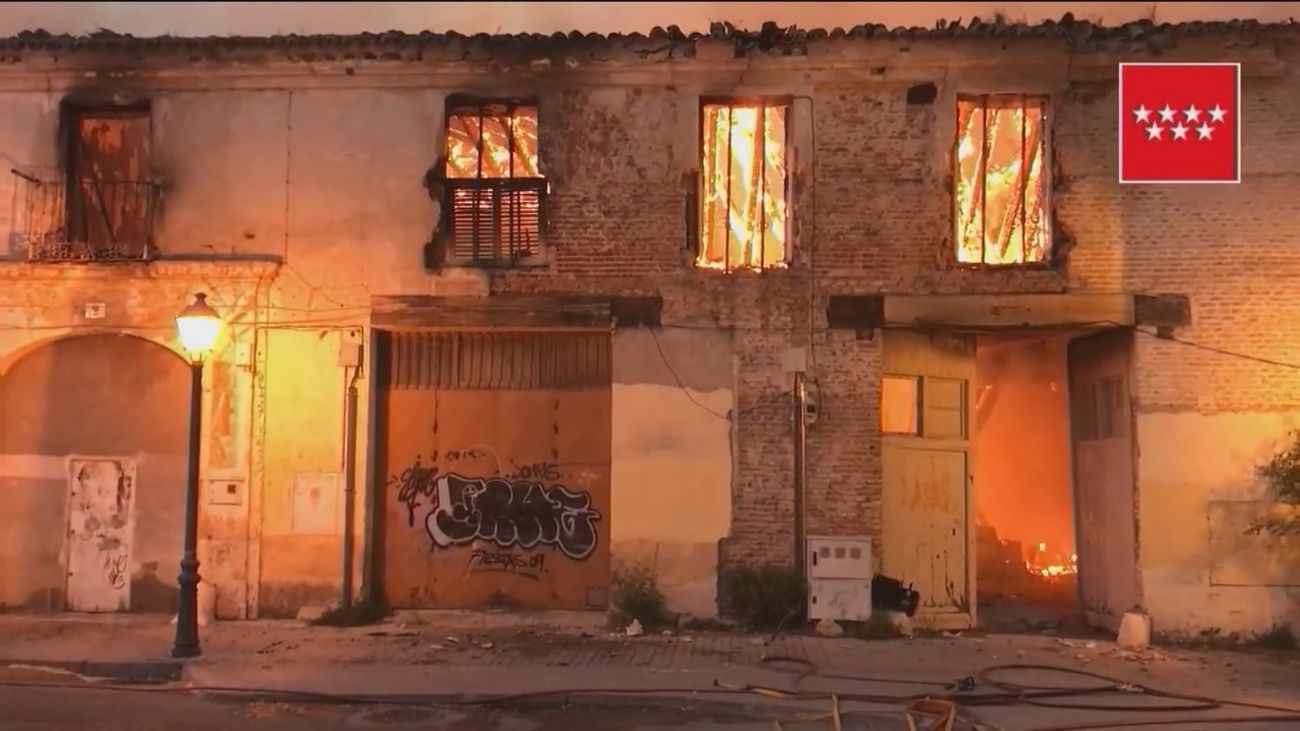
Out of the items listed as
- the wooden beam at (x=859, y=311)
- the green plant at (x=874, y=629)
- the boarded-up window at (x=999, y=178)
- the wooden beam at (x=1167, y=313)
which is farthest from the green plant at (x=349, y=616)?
the wooden beam at (x=1167, y=313)

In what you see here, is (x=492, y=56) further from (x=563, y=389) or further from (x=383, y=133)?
(x=563, y=389)

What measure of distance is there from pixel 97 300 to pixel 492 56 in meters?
5.38

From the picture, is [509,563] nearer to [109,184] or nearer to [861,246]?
[861,246]

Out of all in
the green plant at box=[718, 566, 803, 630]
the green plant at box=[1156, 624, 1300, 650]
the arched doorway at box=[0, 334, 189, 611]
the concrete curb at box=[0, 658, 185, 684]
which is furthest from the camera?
the arched doorway at box=[0, 334, 189, 611]

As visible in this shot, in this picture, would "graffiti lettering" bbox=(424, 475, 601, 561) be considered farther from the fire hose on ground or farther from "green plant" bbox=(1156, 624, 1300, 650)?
"green plant" bbox=(1156, 624, 1300, 650)

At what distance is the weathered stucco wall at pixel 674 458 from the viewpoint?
12.0 meters

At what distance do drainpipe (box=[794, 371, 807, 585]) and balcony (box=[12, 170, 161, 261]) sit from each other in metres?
7.66

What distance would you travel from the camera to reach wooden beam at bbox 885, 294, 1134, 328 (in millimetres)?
11781

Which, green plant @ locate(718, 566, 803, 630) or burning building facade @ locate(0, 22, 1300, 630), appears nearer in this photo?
green plant @ locate(718, 566, 803, 630)

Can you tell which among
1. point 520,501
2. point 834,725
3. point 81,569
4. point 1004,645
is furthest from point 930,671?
point 81,569

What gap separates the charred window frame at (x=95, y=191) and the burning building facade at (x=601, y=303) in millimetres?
38

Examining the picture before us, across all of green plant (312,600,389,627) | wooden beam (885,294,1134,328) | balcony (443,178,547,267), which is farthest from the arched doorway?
wooden beam (885,294,1134,328)

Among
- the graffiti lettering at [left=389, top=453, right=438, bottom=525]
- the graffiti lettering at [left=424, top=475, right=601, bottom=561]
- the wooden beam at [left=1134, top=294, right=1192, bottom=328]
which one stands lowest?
the graffiti lettering at [left=424, top=475, right=601, bottom=561]

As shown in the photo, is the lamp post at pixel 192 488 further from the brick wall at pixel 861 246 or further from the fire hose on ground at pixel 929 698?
the brick wall at pixel 861 246
